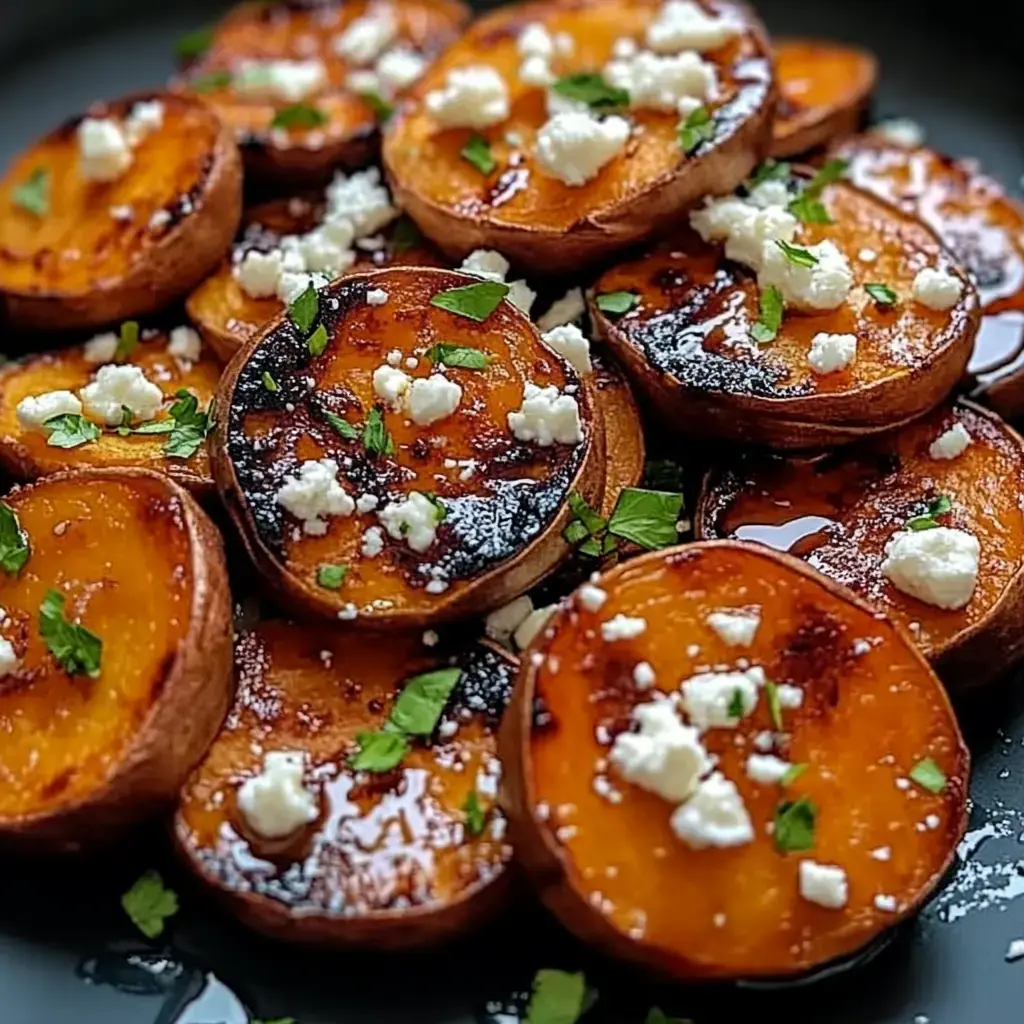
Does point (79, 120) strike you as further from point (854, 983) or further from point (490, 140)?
point (854, 983)

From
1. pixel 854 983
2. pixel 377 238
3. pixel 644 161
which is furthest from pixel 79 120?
pixel 854 983

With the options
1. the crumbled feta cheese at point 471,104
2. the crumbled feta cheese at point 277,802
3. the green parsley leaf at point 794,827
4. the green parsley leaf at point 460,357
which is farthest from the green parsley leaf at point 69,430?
the green parsley leaf at point 794,827

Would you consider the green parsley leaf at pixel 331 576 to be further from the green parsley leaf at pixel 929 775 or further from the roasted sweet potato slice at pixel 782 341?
the green parsley leaf at pixel 929 775

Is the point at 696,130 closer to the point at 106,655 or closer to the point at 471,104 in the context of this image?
the point at 471,104

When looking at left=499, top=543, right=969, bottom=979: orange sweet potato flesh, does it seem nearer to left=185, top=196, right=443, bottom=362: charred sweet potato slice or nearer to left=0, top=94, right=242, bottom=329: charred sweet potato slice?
left=185, top=196, right=443, bottom=362: charred sweet potato slice

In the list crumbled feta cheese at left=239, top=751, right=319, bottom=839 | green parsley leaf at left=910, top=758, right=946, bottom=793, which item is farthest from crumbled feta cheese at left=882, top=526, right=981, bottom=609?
crumbled feta cheese at left=239, top=751, right=319, bottom=839
